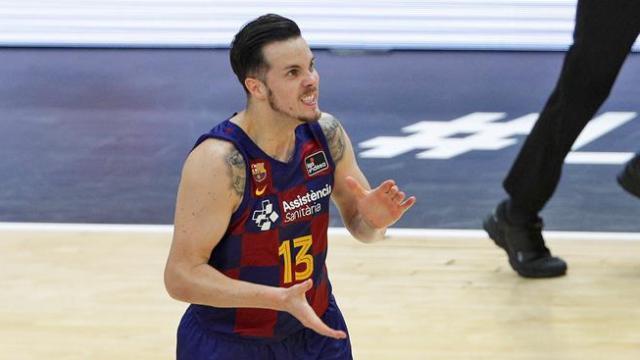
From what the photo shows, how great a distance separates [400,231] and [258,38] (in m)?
2.84

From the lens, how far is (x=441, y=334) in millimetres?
4738

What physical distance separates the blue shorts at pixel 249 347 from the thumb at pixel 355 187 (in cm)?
40

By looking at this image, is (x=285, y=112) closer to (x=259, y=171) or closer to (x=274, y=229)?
(x=259, y=171)

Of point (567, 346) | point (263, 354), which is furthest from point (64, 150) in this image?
point (263, 354)

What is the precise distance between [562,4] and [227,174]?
6911mm

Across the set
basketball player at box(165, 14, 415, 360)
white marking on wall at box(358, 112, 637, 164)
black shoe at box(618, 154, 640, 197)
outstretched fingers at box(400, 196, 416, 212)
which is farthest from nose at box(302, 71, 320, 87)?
white marking on wall at box(358, 112, 637, 164)

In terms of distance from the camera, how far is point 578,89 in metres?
4.91

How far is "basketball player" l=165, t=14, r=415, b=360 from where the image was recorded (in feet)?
Answer: 10.5

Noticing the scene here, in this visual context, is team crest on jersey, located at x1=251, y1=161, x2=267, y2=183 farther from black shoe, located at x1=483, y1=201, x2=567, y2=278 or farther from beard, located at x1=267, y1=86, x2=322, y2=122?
black shoe, located at x1=483, y1=201, x2=567, y2=278

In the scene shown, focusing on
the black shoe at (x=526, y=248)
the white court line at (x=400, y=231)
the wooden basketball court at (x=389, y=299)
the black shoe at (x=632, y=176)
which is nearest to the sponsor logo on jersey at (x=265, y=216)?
the wooden basketball court at (x=389, y=299)

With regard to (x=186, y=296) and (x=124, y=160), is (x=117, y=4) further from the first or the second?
(x=186, y=296)

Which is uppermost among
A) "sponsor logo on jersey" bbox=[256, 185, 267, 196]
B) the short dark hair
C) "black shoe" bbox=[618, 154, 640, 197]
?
the short dark hair

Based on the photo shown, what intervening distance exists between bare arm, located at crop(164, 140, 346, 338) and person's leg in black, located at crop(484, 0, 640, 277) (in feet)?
6.65

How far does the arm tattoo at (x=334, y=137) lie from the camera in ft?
11.5
